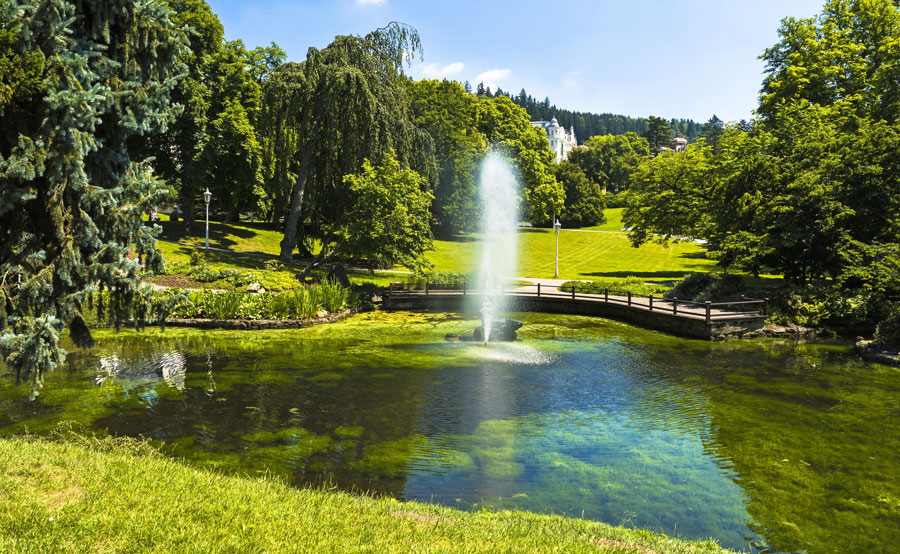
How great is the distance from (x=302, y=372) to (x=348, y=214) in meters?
17.0

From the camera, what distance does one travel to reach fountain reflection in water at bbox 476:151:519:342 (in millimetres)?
33062

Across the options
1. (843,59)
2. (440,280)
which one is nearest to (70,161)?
(440,280)

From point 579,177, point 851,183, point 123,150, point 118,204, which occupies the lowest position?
point 118,204

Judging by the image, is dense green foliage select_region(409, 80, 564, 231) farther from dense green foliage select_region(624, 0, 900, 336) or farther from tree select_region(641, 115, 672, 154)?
tree select_region(641, 115, 672, 154)

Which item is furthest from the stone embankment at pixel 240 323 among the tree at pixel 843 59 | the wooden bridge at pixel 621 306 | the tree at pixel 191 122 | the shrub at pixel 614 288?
the tree at pixel 843 59

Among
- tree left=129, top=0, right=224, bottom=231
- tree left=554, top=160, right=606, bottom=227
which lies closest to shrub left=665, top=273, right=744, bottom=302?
tree left=129, top=0, right=224, bottom=231

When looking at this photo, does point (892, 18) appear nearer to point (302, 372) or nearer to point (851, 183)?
point (851, 183)

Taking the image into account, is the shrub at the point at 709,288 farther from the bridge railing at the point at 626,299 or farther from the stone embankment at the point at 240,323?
the stone embankment at the point at 240,323

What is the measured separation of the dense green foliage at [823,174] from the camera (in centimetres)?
2739

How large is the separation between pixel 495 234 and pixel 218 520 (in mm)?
30731

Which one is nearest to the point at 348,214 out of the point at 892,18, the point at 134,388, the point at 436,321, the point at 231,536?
the point at 436,321

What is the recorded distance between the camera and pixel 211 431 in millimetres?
12766

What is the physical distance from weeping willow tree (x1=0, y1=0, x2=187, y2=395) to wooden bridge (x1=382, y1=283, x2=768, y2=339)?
22.4 m

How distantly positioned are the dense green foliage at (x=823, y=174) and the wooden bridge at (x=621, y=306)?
368cm
